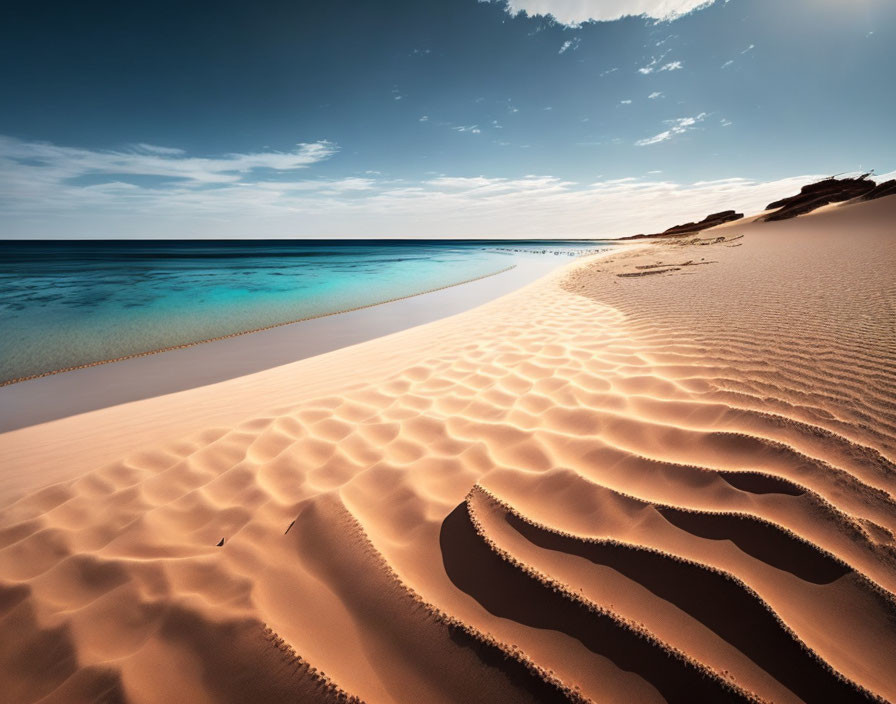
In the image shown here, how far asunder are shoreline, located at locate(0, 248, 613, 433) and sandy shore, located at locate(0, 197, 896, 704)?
129cm

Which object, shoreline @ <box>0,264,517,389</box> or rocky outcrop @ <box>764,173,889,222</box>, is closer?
shoreline @ <box>0,264,517,389</box>

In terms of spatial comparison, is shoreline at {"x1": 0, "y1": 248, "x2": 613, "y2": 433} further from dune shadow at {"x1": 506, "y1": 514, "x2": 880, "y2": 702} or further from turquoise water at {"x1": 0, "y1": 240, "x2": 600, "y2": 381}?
dune shadow at {"x1": 506, "y1": 514, "x2": 880, "y2": 702}

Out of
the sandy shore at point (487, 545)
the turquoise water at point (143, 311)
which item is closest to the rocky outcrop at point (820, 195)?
the turquoise water at point (143, 311)

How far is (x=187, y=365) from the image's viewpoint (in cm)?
566

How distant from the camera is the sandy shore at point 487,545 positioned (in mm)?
1089

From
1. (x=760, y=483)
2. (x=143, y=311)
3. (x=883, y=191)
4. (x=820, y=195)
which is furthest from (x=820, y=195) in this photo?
(x=143, y=311)

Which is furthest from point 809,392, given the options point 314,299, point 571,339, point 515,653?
point 314,299

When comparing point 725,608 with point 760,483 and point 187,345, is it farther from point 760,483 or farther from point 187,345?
point 187,345

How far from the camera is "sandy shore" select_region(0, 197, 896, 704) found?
1.09 m

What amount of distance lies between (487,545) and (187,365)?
596cm

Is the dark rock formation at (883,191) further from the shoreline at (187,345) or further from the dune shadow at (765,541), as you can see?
the dune shadow at (765,541)

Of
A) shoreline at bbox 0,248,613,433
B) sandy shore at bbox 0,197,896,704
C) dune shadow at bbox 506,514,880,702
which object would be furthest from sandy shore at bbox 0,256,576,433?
dune shadow at bbox 506,514,880,702

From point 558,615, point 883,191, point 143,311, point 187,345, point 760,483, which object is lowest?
point 187,345

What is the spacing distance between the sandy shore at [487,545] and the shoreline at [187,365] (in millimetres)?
1292
